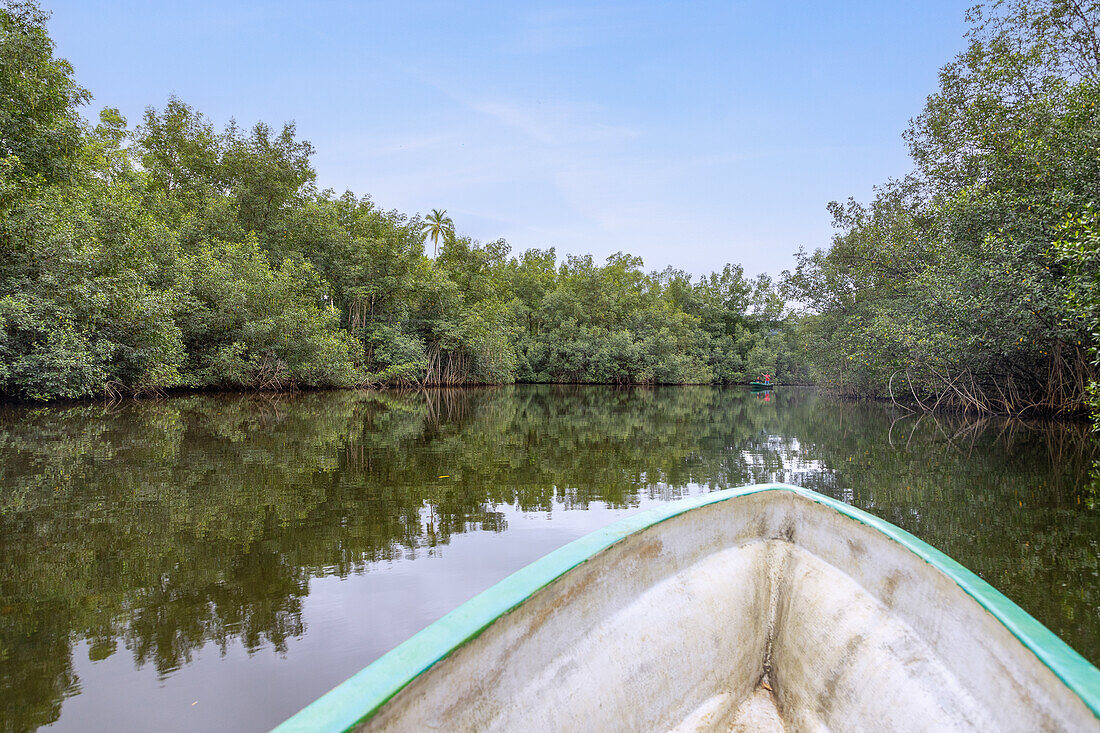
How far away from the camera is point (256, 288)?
54.8ft

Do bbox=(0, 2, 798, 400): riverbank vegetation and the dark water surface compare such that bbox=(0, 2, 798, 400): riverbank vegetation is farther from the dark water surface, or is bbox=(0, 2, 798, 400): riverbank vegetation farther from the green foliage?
the dark water surface

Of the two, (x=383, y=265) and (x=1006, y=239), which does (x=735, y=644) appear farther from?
(x=383, y=265)

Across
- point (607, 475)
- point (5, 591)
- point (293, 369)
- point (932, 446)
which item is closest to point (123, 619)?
point (5, 591)

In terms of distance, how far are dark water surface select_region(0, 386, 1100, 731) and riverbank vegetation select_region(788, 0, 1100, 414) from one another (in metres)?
2.14

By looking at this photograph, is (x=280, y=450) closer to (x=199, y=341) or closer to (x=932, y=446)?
(x=932, y=446)

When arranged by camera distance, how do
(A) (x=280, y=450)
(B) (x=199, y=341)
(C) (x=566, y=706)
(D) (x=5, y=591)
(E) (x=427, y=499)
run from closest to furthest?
(C) (x=566, y=706) → (D) (x=5, y=591) → (E) (x=427, y=499) → (A) (x=280, y=450) → (B) (x=199, y=341)

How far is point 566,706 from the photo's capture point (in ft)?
4.59

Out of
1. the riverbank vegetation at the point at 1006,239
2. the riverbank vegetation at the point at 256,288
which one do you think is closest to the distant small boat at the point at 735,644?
the riverbank vegetation at the point at 1006,239

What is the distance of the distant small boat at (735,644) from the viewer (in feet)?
3.64

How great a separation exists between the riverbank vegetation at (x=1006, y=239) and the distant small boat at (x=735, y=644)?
485 centimetres

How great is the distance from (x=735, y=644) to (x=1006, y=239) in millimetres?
10167

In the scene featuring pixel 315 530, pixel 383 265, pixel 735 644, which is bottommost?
pixel 315 530

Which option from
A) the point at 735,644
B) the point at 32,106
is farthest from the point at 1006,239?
the point at 32,106

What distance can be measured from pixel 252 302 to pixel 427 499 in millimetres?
15025
